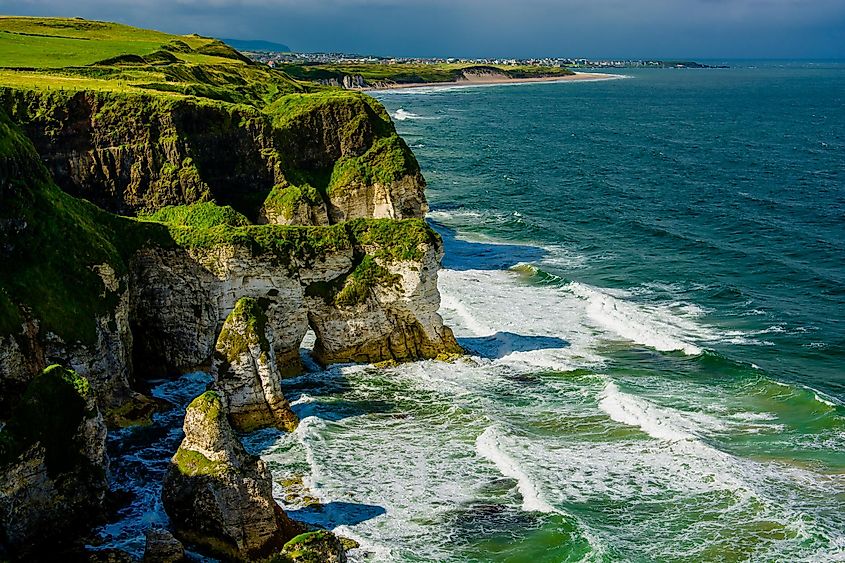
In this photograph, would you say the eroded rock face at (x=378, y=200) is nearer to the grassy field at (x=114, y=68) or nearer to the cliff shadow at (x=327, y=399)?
the grassy field at (x=114, y=68)

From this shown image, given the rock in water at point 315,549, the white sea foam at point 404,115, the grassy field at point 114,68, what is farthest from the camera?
the white sea foam at point 404,115

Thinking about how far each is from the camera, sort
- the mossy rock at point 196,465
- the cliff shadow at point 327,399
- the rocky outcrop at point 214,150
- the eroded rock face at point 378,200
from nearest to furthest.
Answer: the mossy rock at point 196,465, the cliff shadow at point 327,399, the rocky outcrop at point 214,150, the eroded rock face at point 378,200

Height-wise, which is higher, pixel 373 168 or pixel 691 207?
pixel 373 168

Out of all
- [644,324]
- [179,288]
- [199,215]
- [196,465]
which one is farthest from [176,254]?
[644,324]

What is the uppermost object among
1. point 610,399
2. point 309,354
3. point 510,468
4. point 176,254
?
point 176,254

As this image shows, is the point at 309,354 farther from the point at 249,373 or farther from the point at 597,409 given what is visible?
the point at 597,409

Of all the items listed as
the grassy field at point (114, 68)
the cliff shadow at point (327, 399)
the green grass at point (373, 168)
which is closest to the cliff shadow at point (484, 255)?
the green grass at point (373, 168)
